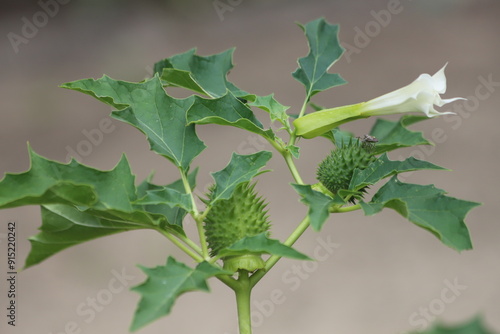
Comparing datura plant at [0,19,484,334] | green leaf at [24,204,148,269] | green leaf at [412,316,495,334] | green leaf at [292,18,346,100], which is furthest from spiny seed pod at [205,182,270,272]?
green leaf at [412,316,495,334]

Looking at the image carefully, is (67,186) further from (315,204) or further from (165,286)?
(315,204)

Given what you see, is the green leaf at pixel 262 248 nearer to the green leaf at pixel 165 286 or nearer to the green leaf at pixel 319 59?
the green leaf at pixel 165 286

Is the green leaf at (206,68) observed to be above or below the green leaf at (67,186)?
above

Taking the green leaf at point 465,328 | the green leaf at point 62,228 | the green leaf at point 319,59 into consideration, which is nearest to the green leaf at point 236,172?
the green leaf at point 62,228

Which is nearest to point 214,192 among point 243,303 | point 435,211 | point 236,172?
point 236,172

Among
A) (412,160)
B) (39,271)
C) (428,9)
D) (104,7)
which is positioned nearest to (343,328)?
(39,271)
